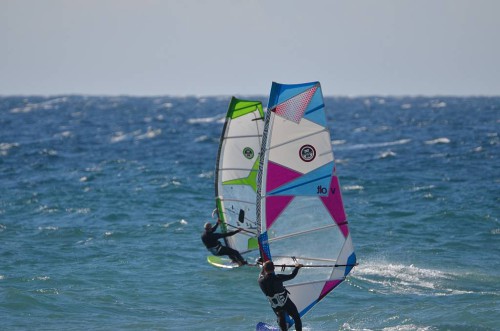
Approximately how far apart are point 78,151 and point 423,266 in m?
34.6

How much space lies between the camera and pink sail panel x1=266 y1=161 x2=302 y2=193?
634 inches

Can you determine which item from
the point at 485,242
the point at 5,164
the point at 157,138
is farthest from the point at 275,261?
the point at 157,138

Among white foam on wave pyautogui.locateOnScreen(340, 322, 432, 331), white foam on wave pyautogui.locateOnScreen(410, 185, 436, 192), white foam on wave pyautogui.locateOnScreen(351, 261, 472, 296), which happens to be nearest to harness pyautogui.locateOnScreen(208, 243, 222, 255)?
white foam on wave pyautogui.locateOnScreen(351, 261, 472, 296)

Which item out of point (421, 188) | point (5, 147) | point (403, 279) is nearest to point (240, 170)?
point (403, 279)

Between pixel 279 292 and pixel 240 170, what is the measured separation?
292 inches

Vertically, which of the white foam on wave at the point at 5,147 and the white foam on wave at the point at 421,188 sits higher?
the white foam on wave at the point at 421,188

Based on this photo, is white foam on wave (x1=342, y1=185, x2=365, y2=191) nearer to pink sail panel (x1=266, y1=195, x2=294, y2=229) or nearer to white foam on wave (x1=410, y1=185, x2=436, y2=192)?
white foam on wave (x1=410, y1=185, x2=436, y2=192)

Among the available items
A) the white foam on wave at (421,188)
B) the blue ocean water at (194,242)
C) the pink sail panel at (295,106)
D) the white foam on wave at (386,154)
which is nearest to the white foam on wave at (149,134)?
the blue ocean water at (194,242)

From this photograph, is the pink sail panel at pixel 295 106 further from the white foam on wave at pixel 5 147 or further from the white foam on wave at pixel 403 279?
the white foam on wave at pixel 5 147

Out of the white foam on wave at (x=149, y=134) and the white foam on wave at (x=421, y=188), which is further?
the white foam on wave at (x=149, y=134)

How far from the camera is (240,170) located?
22.8m

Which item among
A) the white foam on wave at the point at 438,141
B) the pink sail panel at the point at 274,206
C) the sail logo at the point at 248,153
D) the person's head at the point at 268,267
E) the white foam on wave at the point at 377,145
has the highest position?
the sail logo at the point at 248,153

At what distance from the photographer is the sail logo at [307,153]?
1614cm

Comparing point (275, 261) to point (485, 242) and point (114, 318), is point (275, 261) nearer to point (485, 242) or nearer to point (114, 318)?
point (114, 318)
